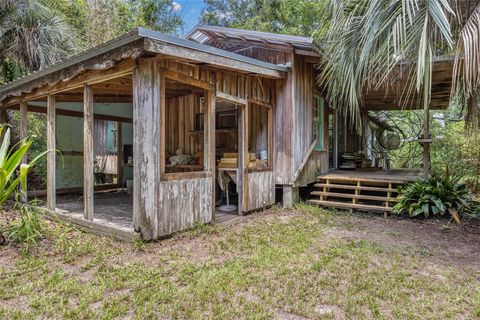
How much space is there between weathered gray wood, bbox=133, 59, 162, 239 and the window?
4415 millimetres

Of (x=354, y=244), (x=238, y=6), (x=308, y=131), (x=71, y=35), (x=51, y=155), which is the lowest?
(x=354, y=244)

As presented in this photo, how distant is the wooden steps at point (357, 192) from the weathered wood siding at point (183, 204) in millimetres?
2909

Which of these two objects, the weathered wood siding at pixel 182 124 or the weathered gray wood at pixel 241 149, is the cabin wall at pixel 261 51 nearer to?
the weathered wood siding at pixel 182 124

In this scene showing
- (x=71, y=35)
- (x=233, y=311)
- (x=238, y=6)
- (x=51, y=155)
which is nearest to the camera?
(x=233, y=311)

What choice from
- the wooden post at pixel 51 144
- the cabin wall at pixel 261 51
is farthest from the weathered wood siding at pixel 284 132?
the wooden post at pixel 51 144

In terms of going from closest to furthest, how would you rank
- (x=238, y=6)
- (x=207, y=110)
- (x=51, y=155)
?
(x=207, y=110)
(x=51, y=155)
(x=238, y=6)

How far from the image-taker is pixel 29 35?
727 centimetres

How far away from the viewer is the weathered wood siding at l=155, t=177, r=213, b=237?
3891 mm

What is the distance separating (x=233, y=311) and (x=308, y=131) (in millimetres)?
5114

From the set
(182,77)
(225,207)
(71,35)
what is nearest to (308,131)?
(225,207)

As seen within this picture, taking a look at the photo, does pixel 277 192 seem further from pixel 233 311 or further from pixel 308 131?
pixel 233 311

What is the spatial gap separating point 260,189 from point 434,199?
316 centimetres

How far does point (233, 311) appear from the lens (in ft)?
7.58

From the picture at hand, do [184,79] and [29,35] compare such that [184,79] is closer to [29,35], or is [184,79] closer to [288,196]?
[288,196]
